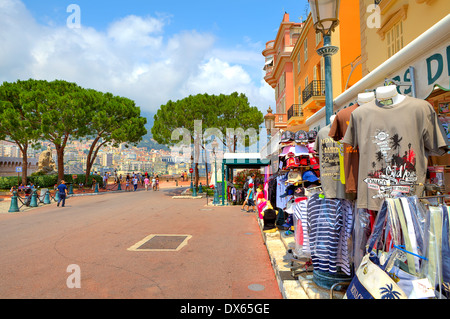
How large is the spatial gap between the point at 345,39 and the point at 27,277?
654 inches

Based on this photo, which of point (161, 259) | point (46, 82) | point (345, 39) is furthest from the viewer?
point (46, 82)

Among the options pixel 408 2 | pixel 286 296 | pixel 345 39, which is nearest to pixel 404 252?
pixel 286 296

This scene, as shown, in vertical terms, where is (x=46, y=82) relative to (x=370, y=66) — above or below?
above

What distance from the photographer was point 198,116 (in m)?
31.7

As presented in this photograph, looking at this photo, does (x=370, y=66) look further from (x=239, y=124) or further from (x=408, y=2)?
(x=239, y=124)

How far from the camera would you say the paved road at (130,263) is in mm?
4238

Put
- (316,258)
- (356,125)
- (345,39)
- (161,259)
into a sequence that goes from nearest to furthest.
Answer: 1. (356,125)
2. (316,258)
3. (161,259)
4. (345,39)

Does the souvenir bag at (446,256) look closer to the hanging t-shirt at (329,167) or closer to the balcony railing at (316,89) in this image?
the hanging t-shirt at (329,167)

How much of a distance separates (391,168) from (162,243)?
19.9 ft

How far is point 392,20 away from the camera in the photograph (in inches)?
366

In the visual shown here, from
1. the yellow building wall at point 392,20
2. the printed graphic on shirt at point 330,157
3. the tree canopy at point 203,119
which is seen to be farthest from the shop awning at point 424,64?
the tree canopy at point 203,119

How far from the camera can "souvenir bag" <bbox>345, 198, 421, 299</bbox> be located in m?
1.97

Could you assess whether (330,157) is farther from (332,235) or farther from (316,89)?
(316,89)
